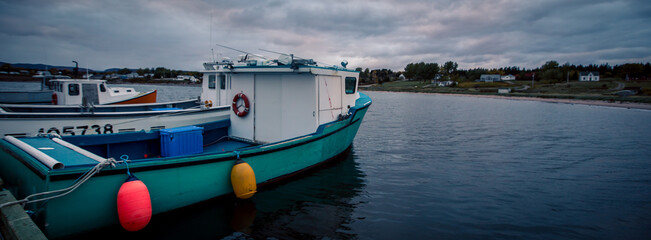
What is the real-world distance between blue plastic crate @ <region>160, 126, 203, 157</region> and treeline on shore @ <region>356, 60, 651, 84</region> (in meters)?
98.3

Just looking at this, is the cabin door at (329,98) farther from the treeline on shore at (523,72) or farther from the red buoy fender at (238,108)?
the treeline on shore at (523,72)

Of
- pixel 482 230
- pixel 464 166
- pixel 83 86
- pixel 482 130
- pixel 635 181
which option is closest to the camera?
pixel 482 230

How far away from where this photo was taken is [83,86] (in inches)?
643

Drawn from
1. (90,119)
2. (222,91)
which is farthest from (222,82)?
(90,119)

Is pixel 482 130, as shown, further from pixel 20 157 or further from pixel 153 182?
pixel 20 157

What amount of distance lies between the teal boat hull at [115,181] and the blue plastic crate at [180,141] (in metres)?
1.68

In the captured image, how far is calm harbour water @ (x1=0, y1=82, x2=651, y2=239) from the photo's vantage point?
21.2 feet

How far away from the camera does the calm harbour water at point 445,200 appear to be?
254 inches

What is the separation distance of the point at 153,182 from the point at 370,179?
6.34 metres

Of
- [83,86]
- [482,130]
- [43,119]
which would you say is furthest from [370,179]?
[83,86]

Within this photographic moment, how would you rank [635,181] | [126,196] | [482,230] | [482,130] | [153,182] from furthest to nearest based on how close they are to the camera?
[482,130], [635,181], [482,230], [153,182], [126,196]

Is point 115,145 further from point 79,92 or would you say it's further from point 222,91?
point 79,92

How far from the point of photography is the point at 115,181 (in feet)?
16.8

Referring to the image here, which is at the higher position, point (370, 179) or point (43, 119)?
point (43, 119)
